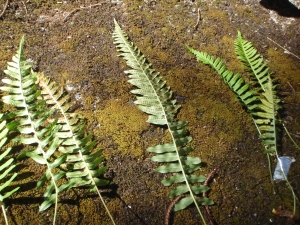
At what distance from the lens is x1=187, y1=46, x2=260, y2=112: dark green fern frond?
6.90 ft

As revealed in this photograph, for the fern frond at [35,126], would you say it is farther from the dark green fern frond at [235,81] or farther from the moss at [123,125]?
the dark green fern frond at [235,81]

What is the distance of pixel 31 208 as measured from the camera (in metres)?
1.59

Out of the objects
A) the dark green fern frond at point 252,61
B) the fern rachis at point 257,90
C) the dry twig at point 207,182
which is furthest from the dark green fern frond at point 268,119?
the dry twig at point 207,182

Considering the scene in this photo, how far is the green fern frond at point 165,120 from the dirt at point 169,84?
0.07 metres

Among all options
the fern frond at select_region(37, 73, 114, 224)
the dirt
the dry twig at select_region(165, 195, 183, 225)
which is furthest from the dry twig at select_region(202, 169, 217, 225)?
the fern frond at select_region(37, 73, 114, 224)

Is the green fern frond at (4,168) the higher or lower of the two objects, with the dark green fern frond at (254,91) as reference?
lower

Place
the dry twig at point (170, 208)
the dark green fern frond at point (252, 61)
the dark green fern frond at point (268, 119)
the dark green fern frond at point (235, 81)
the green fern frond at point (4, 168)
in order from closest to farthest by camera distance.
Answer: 1. the green fern frond at point (4, 168)
2. the dry twig at point (170, 208)
3. the dark green fern frond at point (268, 119)
4. the dark green fern frond at point (235, 81)
5. the dark green fern frond at point (252, 61)

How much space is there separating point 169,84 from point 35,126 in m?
1.06

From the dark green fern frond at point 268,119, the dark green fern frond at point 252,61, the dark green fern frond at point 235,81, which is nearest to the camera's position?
the dark green fern frond at point 268,119

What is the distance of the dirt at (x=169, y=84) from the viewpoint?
1.69 metres

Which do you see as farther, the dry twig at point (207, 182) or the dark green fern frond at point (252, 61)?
the dark green fern frond at point (252, 61)

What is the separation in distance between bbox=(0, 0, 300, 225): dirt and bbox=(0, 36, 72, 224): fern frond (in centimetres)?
10

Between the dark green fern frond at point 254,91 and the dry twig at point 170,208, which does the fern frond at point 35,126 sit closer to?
the dry twig at point 170,208

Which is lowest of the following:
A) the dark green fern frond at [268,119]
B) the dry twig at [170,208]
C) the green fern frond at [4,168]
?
the dry twig at [170,208]
